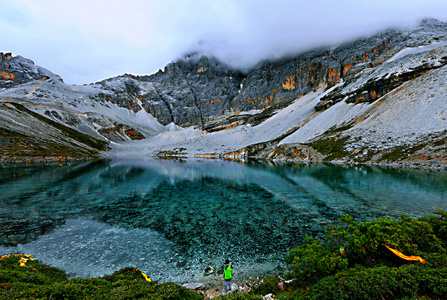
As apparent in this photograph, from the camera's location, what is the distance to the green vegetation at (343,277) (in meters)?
6.15

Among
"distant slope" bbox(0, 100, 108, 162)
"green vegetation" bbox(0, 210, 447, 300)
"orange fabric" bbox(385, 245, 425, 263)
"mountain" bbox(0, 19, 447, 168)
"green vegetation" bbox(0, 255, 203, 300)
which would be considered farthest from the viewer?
"distant slope" bbox(0, 100, 108, 162)

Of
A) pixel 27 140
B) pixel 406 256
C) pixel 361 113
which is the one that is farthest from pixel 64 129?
pixel 361 113

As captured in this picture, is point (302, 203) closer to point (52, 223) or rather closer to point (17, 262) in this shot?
point (17, 262)

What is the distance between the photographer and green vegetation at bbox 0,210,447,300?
6152mm

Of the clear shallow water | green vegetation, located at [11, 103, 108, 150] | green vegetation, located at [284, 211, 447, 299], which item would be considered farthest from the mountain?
green vegetation, located at [284, 211, 447, 299]

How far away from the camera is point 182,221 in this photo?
2041 centimetres

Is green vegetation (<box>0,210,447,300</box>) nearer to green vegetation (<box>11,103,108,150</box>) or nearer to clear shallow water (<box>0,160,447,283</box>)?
clear shallow water (<box>0,160,447,283</box>)

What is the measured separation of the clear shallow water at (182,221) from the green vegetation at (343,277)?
133 inches

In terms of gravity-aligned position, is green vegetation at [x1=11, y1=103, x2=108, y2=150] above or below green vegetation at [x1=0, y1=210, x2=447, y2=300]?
above

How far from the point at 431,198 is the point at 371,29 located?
20741 centimetres

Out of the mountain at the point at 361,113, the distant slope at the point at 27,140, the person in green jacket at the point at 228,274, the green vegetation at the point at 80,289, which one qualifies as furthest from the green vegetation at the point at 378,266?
the distant slope at the point at 27,140

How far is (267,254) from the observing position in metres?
13.7

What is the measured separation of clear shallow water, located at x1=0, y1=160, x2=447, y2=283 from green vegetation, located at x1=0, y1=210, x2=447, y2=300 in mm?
3378

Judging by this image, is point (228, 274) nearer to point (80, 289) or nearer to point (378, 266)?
point (80, 289)
